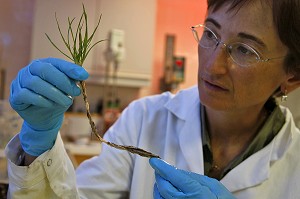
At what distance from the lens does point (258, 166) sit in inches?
37.2

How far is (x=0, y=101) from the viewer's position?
4.54 ft

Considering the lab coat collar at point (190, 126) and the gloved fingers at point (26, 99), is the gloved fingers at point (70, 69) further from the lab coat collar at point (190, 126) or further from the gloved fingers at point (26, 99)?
the lab coat collar at point (190, 126)

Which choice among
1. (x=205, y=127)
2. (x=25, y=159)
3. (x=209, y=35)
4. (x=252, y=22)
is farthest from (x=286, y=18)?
(x=25, y=159)

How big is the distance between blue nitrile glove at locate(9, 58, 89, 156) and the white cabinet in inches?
2.7

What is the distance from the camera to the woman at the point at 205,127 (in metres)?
0.75

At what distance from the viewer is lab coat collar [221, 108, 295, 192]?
919 mm

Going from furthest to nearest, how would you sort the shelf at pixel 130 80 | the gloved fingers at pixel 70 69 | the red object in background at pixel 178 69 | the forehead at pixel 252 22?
the red object in background at pixel 178 69 < the shelf at pixel 130 80 < the forehead at pixel 252 22 < the gloved fingers at pixel 70 69

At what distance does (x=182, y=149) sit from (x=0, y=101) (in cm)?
Result: 82

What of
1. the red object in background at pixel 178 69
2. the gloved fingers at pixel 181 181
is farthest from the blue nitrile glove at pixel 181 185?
the red object in background at pixel 178 69

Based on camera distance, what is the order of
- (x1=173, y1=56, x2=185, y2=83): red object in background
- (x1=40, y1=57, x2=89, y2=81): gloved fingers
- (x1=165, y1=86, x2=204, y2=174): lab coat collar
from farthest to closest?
(x1=173, y1=56, x2=185, y2=83): red object in background
(x1=165, y1=86, x2=204, y2=174): lab coat collar
(x1=40, y1=57, x2=89, y2=81): gloved fingers

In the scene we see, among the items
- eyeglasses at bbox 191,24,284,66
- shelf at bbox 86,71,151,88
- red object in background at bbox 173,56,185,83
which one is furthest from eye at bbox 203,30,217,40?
red object in background at bbox 173,56,185,83

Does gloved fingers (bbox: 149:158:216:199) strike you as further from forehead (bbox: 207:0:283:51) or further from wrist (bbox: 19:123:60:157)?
forehead (bbox: 207:0:283:51)

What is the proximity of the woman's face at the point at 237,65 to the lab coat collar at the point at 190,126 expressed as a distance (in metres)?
0.13

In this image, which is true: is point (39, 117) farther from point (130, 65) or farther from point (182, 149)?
point (130, 65)
